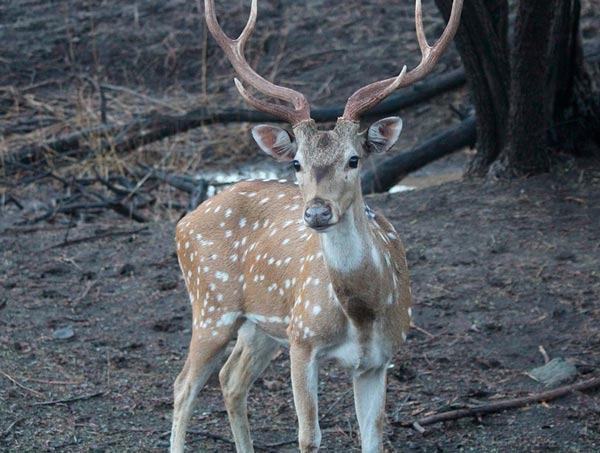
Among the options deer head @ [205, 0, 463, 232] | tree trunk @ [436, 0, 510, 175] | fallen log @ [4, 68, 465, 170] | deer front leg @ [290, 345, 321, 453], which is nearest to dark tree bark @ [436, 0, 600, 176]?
tree trunk @ [436, 0, 510, 175]

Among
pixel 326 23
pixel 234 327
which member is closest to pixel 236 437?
pixel 234 327

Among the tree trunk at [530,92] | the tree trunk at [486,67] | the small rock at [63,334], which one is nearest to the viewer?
the small rock at [63,334]

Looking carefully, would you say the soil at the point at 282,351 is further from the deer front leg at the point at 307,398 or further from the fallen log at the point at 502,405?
the deer front leg at the point at 307,398

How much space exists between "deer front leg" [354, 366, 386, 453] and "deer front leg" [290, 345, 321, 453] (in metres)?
0.26

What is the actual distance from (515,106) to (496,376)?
8.18 ft

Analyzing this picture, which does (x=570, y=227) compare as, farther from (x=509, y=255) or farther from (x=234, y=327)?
(x=234, y=327)

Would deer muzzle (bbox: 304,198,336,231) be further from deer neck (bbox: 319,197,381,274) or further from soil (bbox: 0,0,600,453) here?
soil (bbox: 0,0,600,453)

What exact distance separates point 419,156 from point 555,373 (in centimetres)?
367

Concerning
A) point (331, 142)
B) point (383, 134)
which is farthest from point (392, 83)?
point (331, 142)

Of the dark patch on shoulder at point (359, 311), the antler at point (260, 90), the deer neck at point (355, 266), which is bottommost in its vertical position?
the dark patch on shoulder at point (359, 311)

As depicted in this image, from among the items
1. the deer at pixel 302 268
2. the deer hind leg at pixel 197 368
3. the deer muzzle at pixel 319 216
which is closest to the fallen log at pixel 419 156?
the deer at pixel 302 268

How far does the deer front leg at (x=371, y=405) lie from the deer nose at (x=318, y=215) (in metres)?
0.92

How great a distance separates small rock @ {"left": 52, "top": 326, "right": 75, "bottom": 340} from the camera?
743 centimetres

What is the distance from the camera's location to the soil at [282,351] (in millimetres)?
6180
